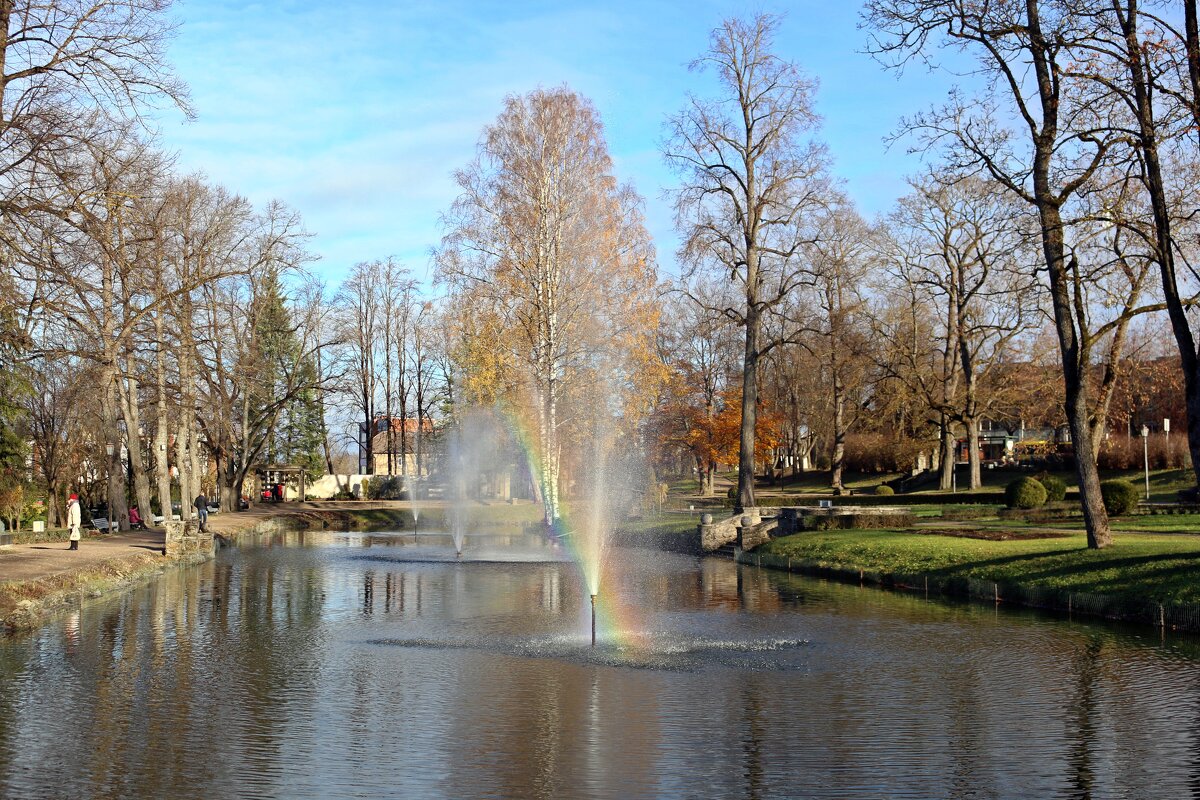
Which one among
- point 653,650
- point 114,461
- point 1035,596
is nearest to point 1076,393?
point 1035,596

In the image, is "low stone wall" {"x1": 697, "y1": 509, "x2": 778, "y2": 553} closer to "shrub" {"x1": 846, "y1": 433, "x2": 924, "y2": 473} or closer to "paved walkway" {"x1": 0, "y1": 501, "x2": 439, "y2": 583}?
"paved walkway" {"x1": 0, "y1": 501, "x2": 439, "y2": 583}

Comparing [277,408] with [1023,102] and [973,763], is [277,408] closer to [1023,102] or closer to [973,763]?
[1023,102]

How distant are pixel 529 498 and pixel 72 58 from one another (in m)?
54.0

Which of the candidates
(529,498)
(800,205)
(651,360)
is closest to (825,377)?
(529,498)

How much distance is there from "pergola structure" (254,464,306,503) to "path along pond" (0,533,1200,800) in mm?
51266

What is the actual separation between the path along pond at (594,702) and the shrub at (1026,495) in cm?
1710

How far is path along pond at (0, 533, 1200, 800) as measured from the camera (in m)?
8.79

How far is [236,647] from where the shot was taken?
15.3 metres

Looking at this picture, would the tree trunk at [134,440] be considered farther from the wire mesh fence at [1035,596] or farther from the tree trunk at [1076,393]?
the tree trunk at [1076,393]

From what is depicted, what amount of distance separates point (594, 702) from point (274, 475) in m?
65.9

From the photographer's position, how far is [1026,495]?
3534cm

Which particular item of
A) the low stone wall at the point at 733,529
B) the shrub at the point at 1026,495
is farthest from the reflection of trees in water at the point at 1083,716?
the shrub at the point at 1026,495

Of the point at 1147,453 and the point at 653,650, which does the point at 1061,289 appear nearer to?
the point at 653,650

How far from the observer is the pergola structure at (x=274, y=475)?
230 feet
